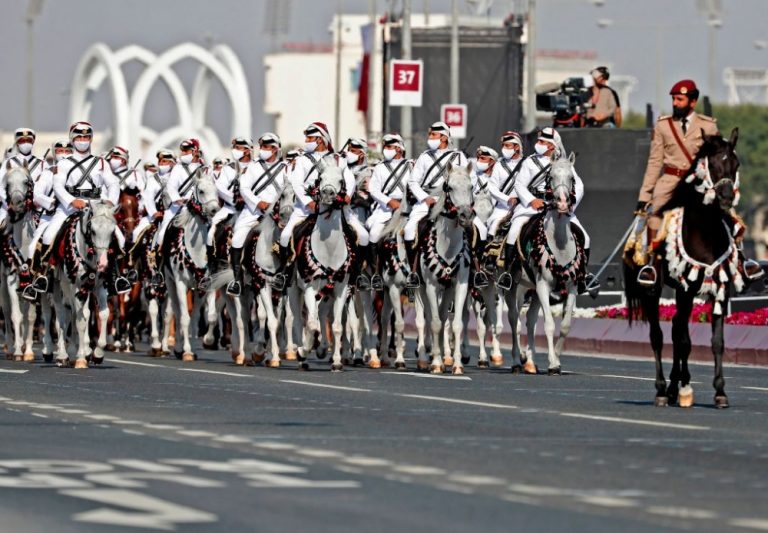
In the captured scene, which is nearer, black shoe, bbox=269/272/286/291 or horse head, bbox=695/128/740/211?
horse head, bbox=695/128/740/211

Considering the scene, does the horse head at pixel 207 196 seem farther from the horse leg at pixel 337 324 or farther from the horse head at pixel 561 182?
the horse head at pixel 561 182

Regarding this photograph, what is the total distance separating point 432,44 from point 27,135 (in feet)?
134

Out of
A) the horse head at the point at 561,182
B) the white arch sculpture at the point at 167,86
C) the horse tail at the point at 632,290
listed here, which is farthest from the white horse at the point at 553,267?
the white arch sculpture at the point at 167,86

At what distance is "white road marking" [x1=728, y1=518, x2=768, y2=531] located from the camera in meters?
12.5

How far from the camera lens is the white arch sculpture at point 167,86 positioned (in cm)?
17075

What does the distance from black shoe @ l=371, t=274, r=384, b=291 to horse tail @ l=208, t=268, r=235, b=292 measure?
2069 millimetres

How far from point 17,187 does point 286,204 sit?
3.10 metres

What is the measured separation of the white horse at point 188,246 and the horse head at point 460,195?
625 cm

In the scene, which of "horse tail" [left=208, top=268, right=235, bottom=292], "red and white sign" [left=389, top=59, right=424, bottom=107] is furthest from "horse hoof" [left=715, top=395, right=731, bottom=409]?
"red and white sign" [left=389, top=59, right=424, bottom=107]

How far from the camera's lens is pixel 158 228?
36.1 meters

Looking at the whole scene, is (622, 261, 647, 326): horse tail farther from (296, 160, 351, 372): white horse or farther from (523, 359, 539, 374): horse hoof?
(296, 160, 351, 372): white horse

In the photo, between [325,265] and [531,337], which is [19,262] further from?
[531,337]

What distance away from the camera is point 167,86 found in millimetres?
188375

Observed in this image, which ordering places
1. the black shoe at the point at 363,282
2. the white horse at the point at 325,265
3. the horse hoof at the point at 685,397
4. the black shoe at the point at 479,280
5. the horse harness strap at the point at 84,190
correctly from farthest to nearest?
the black shoe at the point at 363,282
the horse harness strap at the point at 84,190
the black shoe at the point at 479,280
the white horse at the point at 325,265
the horse hoof at the point at 685,397
